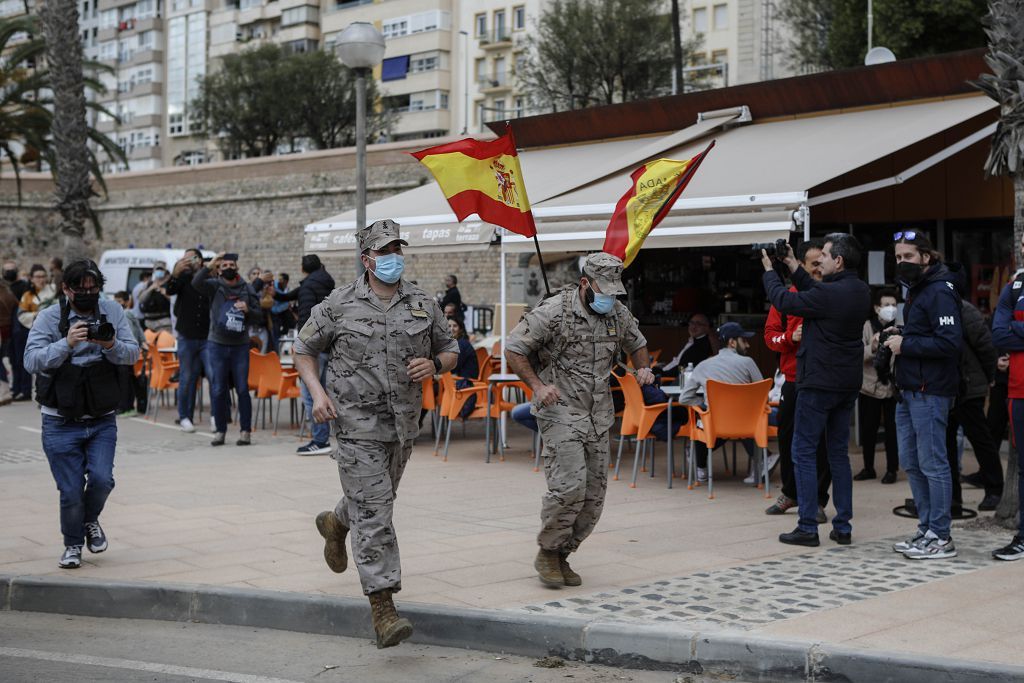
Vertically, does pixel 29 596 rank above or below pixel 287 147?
below

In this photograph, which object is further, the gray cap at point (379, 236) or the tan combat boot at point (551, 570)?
the tan combat boot at point (551, 570)

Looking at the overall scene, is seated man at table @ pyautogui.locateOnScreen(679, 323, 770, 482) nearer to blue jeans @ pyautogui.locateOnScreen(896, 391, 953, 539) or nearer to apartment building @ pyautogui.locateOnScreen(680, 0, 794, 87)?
blue jeans @ pyautogui.locateOnScreen(896, 391, 953, 539)

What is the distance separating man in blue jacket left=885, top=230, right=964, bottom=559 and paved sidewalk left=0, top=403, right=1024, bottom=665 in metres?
0.27

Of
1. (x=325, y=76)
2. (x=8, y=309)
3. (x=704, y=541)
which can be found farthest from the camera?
(x=325, y=76)

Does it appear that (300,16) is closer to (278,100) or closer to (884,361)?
(278,100)

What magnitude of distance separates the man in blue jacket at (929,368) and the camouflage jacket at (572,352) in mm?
1853

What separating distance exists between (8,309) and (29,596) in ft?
35.9

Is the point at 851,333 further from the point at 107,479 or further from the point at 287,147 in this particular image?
the point at 287,147

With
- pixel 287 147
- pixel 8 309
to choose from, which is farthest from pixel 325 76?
pixel 8 309

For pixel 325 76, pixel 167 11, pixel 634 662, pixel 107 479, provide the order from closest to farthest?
pixel 634 662 → pixel 107 479 → pixel 325 76 → pixel 167 11

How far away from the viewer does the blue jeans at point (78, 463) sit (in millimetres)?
6957

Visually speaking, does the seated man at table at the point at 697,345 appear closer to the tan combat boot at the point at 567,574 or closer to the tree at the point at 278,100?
the tan combat boot at the point at 567,574

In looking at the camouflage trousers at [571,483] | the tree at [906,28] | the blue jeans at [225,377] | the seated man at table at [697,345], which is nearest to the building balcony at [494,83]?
the tree at [906,28]

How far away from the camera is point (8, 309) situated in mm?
16516
